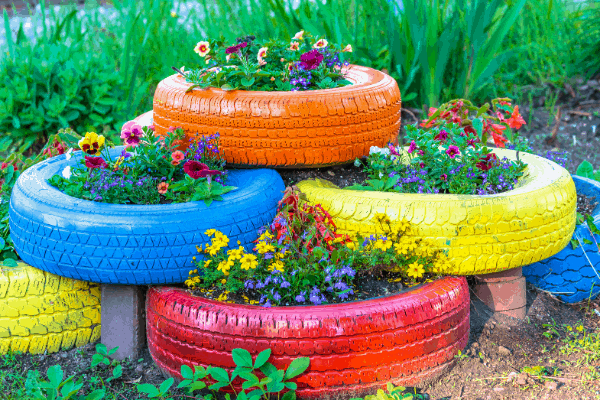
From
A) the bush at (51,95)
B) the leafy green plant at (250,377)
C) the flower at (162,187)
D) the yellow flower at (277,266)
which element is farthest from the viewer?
the bush at (51,95)

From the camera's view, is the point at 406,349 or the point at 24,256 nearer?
the point at 406,349

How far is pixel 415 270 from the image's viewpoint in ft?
7.54

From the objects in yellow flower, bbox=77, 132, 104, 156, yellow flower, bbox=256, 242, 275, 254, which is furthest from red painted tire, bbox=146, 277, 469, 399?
yellow flower, bbox=77, 132, 104, 156

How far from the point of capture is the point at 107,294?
2.40 m

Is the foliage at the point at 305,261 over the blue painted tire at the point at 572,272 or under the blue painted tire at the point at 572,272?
over

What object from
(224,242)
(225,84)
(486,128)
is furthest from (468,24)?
(224,242)

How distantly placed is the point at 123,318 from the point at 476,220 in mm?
1511

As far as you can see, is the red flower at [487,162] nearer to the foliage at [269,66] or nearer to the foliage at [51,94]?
the foliage at [269,66]

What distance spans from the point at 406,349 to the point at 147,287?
1.09 m

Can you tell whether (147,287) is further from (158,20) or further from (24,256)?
(158,20)

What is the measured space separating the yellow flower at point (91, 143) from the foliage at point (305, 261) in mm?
743

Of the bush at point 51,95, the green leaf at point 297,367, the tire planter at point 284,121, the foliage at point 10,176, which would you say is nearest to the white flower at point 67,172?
the foliage at point 10,176

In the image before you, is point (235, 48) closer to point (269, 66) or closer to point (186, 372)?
point (269, 66)

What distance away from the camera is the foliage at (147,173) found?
2.46 m
